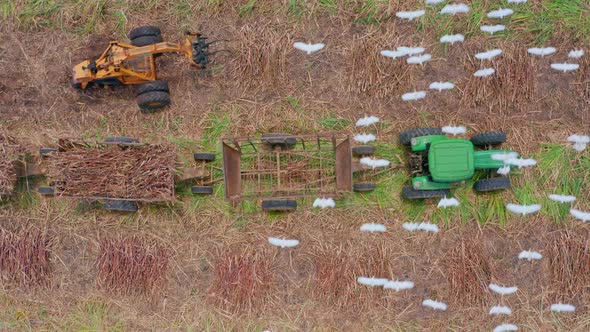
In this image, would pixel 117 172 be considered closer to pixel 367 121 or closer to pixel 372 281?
pixel 367 121

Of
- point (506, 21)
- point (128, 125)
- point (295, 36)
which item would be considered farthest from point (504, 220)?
point (128, 125)

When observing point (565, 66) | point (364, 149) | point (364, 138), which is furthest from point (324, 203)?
point (565, 66)

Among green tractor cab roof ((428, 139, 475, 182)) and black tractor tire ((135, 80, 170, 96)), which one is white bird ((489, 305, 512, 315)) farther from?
black tractor tire ((135, 80, 170, 96))

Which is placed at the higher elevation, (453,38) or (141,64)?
(453,38)

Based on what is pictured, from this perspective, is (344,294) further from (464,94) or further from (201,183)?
(464,94)

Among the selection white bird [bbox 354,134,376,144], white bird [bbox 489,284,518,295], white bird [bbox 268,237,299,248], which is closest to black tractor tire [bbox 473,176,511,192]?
white bird [bbox 489,284,518,295]
